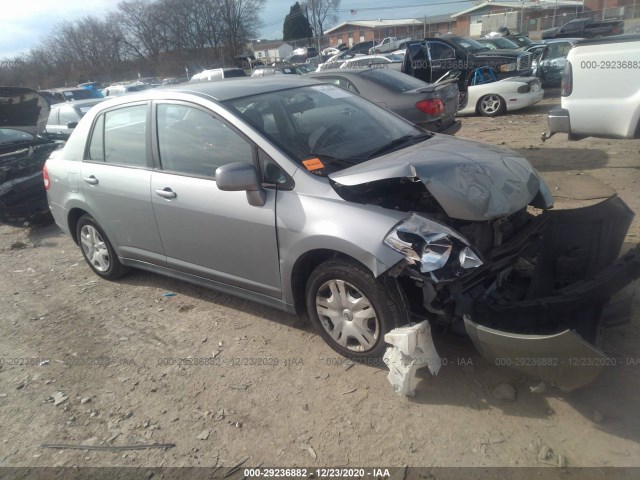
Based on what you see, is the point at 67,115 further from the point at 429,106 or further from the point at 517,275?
the point at 517,275

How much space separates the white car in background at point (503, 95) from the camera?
11052 millimetres

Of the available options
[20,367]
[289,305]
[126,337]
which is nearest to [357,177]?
[289,305]

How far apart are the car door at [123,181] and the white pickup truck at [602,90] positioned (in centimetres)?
503

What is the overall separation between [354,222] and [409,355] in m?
0.81

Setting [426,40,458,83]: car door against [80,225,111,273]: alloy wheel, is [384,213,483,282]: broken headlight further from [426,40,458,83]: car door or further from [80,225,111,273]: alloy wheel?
[426,40,458,83]: car door

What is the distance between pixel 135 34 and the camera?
62.8 meters

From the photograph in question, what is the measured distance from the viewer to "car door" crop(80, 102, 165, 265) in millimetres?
3926

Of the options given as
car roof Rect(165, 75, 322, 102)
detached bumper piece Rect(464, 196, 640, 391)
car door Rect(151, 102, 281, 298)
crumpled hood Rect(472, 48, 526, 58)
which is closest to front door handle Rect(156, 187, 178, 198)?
car door Rect(151, 102, 281, 298)

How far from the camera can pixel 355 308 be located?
9.73 ft

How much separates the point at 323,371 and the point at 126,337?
1.76 metres

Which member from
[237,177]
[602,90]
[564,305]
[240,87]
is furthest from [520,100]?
[237,177]

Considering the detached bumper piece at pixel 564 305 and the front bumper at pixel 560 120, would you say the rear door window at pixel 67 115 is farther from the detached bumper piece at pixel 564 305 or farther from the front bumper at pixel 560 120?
the detached bumper piece at pixel 564 305

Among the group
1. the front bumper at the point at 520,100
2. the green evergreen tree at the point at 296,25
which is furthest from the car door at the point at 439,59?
the green evergreen tree at the point at 296,25

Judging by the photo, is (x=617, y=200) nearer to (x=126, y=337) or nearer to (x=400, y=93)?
(x=126, y=337)
